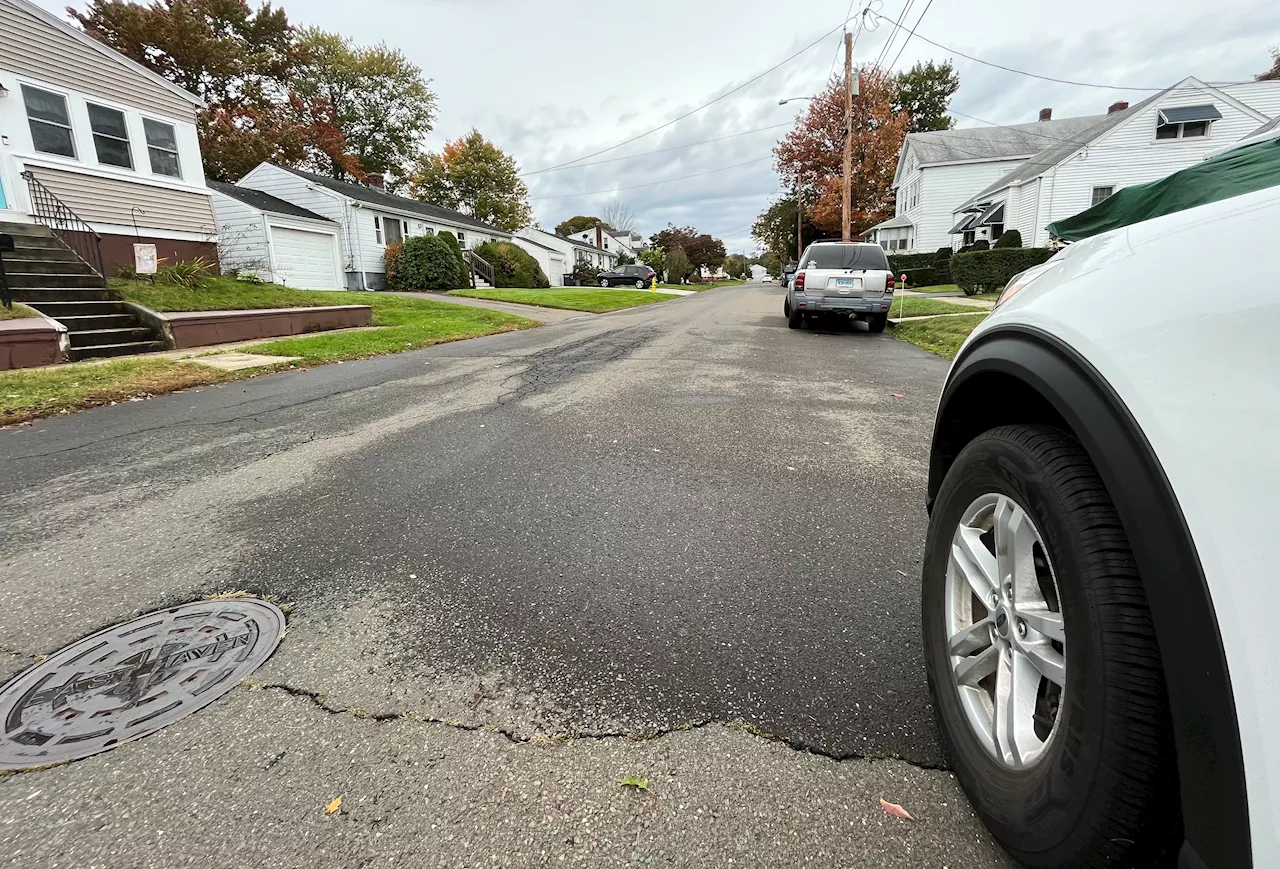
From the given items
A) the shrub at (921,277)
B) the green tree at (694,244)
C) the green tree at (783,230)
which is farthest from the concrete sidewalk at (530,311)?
the green tree at (694,244)

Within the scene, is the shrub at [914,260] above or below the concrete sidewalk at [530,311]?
above

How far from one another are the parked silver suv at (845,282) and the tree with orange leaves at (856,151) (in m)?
32.9

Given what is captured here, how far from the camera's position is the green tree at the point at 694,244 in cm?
9119

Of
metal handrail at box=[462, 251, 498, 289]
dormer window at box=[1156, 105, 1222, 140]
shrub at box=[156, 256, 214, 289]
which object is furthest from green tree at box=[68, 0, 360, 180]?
dormer window at box=[1156, 105, 1222, 140]

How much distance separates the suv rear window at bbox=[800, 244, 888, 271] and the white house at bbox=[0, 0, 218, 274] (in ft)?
51.1

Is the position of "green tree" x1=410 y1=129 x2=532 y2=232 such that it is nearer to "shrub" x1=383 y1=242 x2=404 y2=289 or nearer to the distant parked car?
the distant parked car

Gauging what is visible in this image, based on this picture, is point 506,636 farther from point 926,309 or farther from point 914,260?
point 914,260

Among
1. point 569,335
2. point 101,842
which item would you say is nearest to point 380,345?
point 569,335

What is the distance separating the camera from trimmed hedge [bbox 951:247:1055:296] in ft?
62.7

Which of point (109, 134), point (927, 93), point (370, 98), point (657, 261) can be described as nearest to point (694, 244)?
point (657, 261)

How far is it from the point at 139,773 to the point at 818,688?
2057 millimetres

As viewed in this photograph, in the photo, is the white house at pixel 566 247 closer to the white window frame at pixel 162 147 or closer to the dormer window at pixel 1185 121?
the white window frame at pixel 162 147

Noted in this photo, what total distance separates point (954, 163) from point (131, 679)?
43.1 meters

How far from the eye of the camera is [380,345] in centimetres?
1112
